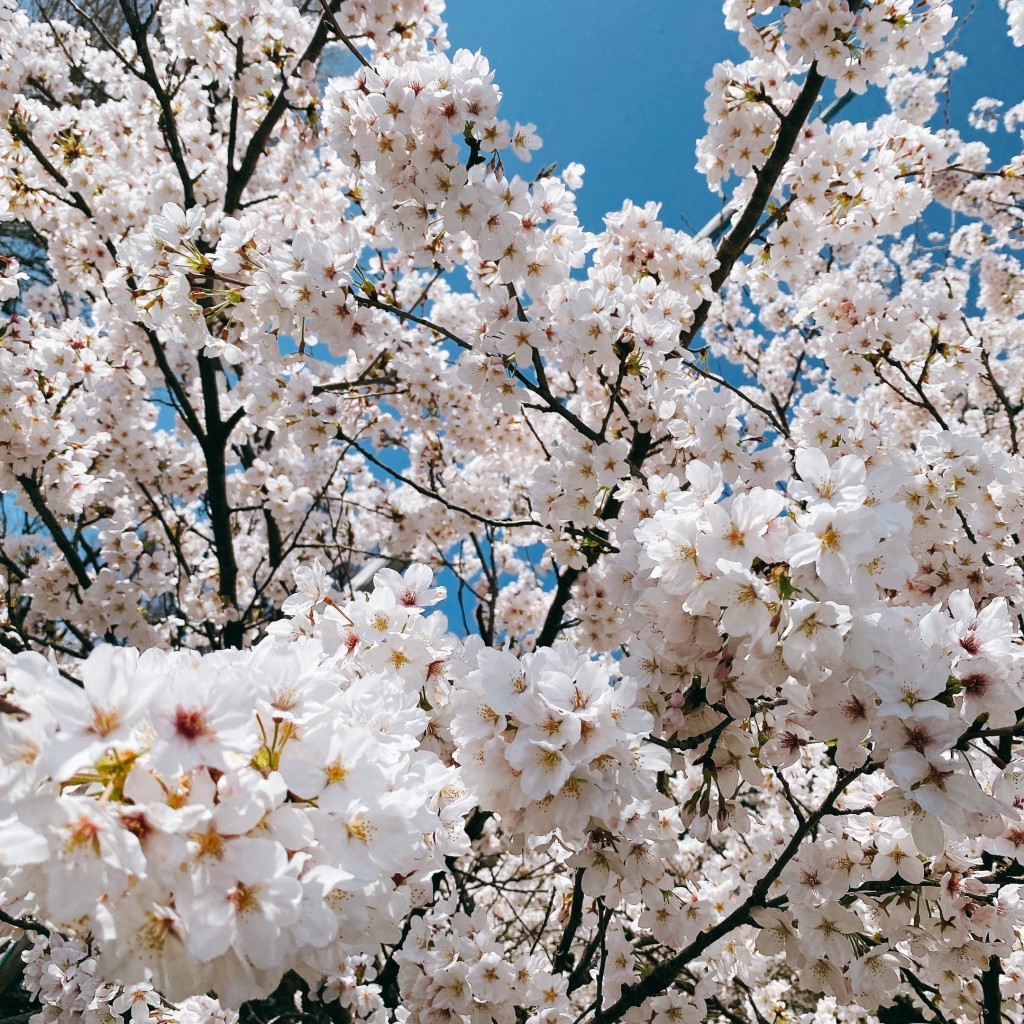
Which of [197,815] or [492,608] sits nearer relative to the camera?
[197,815]

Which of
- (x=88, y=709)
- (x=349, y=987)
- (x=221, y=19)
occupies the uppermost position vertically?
(x=221, y=19)

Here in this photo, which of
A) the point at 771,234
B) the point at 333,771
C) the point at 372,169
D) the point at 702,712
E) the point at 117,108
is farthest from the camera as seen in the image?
the point at 117,108

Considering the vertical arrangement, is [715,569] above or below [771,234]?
below

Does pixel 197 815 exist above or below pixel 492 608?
below

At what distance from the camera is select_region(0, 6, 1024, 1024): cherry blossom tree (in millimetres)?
1002

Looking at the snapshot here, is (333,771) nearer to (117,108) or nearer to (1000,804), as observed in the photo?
(1000,804)

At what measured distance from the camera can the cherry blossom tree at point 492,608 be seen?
3.29 feet

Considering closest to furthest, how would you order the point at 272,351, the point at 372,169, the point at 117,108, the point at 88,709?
1. the point at 88,709
2. the point at 372,169
3. the point at 272,351
4. the point at 117,108

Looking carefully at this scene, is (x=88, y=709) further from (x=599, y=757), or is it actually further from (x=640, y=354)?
(x=640, y=354)

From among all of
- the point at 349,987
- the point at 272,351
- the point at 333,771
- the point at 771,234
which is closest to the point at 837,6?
the point at 771,234

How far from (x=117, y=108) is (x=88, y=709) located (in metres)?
6.12

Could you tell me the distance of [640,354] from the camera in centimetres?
288

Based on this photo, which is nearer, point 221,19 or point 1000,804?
point 1000,804

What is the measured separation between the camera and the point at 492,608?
4617mm
